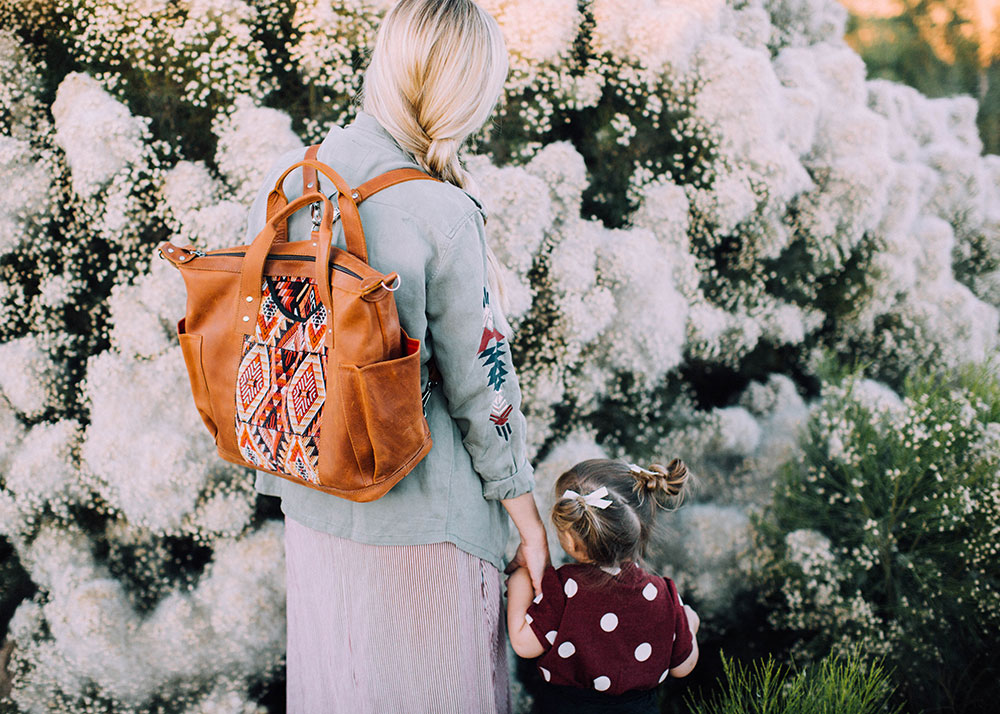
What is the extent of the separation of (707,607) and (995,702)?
0.78 meters

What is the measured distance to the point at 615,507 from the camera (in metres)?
1.43

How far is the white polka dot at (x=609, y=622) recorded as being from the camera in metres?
1.44

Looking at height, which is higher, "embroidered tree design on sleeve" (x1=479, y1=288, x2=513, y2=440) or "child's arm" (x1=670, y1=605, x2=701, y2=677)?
"embroidered tree design on sleeve" (x1=479, y1=288, x2=513, y2=440)

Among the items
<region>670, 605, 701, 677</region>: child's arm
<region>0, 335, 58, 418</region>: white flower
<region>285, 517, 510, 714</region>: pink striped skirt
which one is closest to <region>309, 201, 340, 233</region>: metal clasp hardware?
<region>285, 517, 510, 714</region>: pink striped skirt

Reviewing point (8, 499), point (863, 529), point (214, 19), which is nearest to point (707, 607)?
point (863, 529)

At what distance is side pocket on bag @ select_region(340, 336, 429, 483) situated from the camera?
3.48 feet

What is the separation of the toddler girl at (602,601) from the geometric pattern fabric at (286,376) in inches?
21.7

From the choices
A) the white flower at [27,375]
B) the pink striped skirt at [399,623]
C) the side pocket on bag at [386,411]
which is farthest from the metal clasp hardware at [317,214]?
the white flower at [27,375]

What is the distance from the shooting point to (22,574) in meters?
2.05

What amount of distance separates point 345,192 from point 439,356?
0.31 metres

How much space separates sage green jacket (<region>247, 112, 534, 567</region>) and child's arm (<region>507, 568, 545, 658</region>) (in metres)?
0.11

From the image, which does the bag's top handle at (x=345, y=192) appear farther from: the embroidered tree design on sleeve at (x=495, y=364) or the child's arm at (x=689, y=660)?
the child's arm at (x=689, y=660)

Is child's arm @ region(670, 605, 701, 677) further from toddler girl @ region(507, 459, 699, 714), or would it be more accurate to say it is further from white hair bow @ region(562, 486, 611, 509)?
white hair bow @ region(562, 486, 611, 509)

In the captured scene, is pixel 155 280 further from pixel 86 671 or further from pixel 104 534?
pixel 86 671
